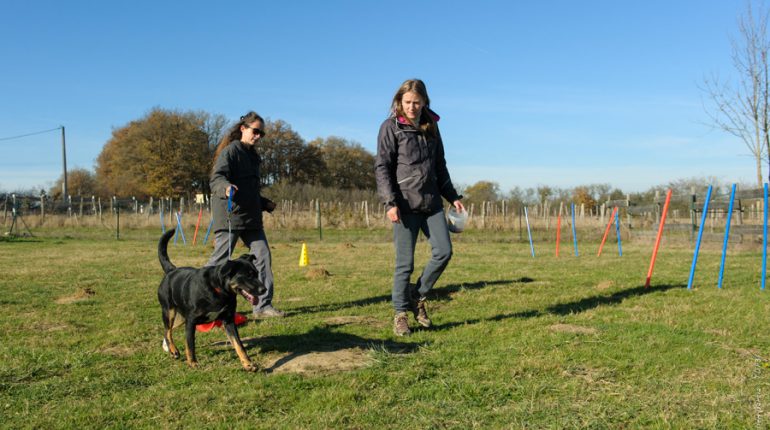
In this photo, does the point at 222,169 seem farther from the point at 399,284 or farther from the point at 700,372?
the point at 700,372

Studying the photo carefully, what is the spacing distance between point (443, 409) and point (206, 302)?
6.13 feet

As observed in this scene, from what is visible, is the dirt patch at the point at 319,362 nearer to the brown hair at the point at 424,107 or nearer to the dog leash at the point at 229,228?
the dog leash at the point at 229,228

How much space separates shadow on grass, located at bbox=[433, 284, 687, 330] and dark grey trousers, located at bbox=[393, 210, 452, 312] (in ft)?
1.55

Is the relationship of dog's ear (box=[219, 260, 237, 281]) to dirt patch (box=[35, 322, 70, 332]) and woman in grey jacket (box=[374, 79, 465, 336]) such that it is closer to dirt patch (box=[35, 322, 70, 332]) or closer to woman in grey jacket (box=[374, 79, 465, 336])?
woman in grey jacket (box=[374, 79, 465, 336])

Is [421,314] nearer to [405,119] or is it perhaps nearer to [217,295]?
[405,119]

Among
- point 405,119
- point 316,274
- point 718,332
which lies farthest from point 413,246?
point 316,274

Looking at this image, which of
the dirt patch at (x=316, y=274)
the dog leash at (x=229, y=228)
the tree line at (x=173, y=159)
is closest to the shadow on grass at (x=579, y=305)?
the dog leash at (x=229, y=228)

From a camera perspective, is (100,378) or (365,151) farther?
(365,151)

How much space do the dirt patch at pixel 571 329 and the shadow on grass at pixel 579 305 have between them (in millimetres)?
556

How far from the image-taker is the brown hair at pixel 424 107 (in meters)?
4.79

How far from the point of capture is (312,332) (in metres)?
5.11

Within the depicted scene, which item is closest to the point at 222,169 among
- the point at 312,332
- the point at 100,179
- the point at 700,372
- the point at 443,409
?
the point at 312,332

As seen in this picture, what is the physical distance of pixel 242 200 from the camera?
19.1 feet

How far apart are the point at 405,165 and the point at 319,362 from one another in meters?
1.75
